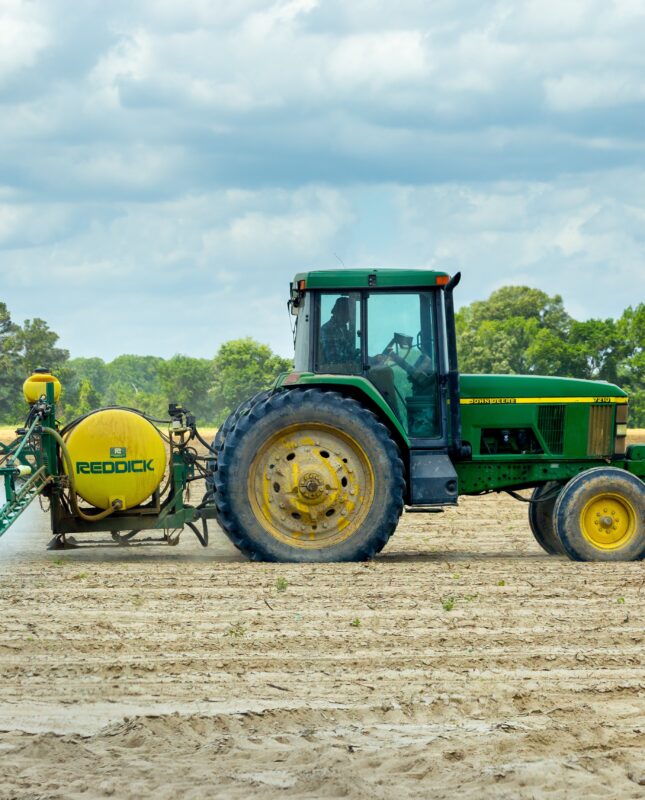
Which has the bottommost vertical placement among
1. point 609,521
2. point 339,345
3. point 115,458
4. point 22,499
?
point 609,521

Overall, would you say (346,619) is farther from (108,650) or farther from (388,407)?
(388,407)

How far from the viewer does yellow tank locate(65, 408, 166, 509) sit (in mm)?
10719

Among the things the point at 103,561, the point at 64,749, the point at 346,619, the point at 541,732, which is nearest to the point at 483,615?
the point at 346,619

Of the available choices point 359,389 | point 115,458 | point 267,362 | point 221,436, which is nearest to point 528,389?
point 359,389

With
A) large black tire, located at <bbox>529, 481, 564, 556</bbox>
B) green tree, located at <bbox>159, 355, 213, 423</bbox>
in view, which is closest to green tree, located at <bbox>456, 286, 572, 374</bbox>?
green tree, located at <bbox>159, 355, 213, 423</bbox>

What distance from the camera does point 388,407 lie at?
34.0ft

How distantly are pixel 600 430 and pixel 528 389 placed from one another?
813 mm

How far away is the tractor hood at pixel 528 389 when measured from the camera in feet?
36.6

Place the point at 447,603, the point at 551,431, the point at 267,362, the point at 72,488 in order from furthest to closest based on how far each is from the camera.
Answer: the point at 267,362 → the point at 551,431 → the point at 72,488 → the point at 447,603

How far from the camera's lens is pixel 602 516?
1075 centimetres

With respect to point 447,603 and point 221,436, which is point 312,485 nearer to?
point 221,436

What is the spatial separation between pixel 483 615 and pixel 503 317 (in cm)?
6892

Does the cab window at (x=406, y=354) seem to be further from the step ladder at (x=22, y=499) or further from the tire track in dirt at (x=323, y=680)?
the step ladder at (x=22, y=499)

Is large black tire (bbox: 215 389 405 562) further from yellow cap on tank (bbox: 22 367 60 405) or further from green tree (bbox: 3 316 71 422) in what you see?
green tree (bbox: 3 316 71 422)
